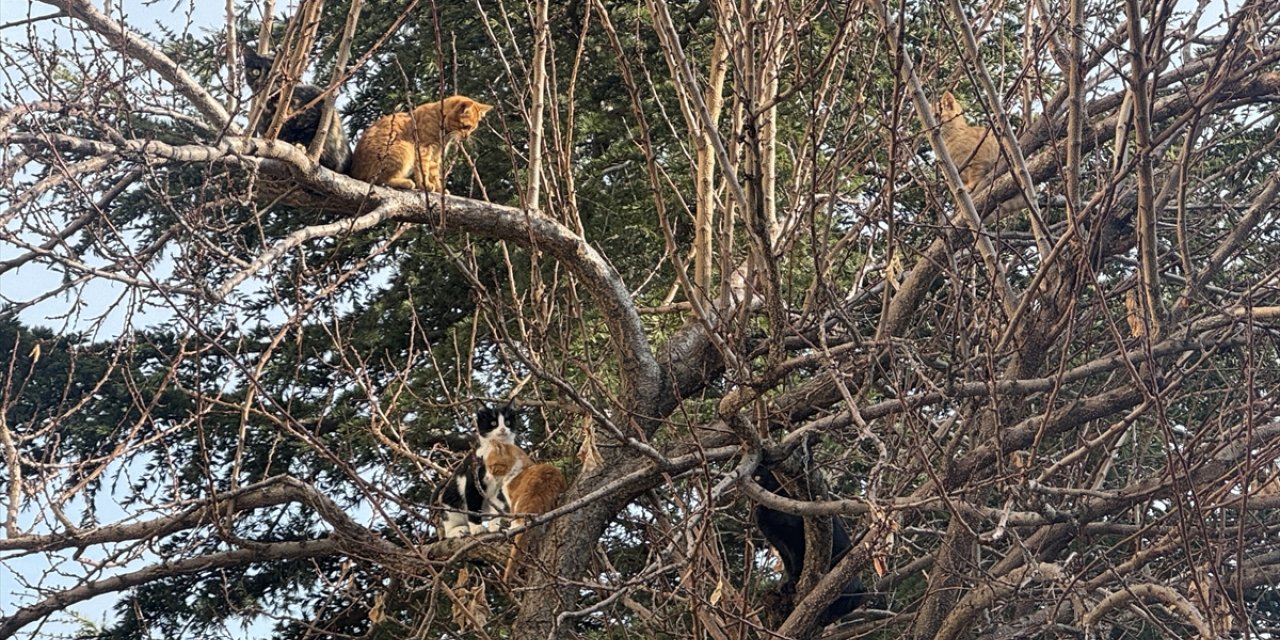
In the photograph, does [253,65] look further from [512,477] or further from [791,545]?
[791,545]

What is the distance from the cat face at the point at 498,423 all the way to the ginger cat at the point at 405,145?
1.47 m

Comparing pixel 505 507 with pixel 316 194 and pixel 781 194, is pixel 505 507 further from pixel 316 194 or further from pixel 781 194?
pixel 781 194

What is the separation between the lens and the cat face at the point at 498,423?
7.08 metres

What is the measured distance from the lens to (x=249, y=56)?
6164 mm

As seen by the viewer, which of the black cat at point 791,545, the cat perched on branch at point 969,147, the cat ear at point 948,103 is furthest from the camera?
the cat perched on branch at point 969,147

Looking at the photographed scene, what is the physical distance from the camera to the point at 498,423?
7258mm

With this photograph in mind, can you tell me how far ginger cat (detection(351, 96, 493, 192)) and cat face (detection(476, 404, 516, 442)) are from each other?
1.47 m

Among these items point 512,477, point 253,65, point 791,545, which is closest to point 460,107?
point 253,65

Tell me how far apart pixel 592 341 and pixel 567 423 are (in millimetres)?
1256

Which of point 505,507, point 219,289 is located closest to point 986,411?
point 505,507

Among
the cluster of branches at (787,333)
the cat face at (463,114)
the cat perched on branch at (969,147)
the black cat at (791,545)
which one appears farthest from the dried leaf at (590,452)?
the cat perched on branch at (969,147)

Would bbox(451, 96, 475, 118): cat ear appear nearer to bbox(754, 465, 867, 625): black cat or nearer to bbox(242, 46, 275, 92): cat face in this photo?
bbox(242, 46, 275, 92): cat face

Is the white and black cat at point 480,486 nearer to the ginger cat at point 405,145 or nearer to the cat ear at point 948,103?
the ginger cat at point 405,145

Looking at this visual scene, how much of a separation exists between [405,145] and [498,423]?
1.98 meters
